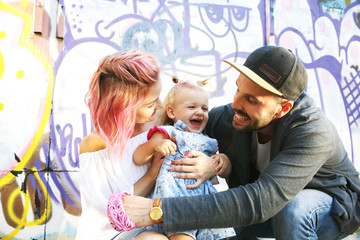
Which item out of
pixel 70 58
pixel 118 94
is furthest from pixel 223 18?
pixel 118 94

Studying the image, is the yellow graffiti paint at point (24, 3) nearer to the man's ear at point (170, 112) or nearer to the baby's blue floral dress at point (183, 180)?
the man's ear at point (170, 112)

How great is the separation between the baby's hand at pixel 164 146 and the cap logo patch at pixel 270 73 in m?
0.81

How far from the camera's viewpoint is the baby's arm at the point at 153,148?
1.81 metres

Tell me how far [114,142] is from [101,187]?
11.9 inches

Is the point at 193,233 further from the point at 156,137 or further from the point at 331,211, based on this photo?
the point at 331,211

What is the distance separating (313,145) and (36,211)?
3010 millimetres

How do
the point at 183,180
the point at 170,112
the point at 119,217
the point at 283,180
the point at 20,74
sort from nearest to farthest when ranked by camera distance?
the point at 119,217 < the point at 283,180 < the point at 183,180 < the point at 170,112 < the point at 20,74

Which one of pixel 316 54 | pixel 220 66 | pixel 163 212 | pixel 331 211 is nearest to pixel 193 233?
pixel 163 212

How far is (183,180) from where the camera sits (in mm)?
1864

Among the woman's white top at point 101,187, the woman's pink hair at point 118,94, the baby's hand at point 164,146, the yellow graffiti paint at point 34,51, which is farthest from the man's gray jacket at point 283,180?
the yellow graffiti paint at point 34,51

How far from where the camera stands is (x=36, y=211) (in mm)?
3361

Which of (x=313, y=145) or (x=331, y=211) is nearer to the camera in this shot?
(x=313, y=145)

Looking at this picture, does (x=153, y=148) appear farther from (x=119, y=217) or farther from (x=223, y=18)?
(x=223, y=18)

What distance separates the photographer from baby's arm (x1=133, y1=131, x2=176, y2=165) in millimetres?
1812
